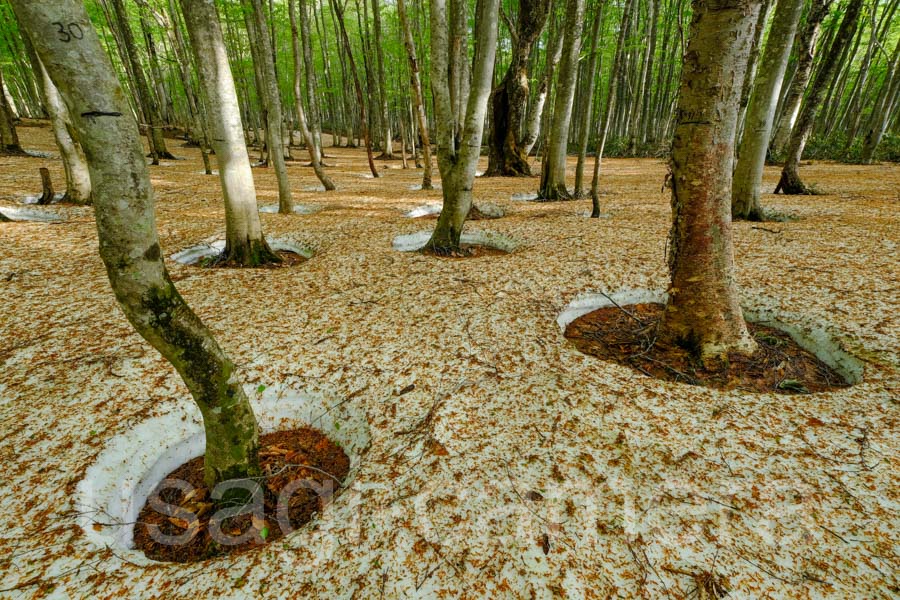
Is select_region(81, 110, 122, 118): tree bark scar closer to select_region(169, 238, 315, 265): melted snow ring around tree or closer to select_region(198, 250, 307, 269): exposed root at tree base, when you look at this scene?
select_region(198, 250, 307, 269): exposed root at tree base

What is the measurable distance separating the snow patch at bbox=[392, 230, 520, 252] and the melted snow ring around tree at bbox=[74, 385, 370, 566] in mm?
3752

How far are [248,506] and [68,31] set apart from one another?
2241mm

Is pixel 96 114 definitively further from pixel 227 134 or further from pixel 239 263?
pixel 239 263

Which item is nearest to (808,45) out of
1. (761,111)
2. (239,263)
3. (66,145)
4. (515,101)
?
(761,111)

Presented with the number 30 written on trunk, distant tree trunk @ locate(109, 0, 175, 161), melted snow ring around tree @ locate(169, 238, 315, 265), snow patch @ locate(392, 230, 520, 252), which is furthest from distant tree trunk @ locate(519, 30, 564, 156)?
distant tree trunk @ locate(109, 0, 175, 161)

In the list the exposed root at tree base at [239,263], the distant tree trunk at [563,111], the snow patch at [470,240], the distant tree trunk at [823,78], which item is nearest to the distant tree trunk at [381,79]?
the distant tree trunk at [563,111]

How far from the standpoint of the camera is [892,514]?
5.67 feet

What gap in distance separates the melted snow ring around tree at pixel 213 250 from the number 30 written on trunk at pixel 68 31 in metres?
4.64

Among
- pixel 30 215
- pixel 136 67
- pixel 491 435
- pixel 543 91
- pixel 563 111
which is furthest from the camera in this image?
pixel 136 67

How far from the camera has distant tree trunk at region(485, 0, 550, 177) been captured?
39.4 ft

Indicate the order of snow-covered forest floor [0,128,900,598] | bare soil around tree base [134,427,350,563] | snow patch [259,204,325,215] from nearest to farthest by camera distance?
snow-covered forest floor [0,128,900,598] < bare soil around tree base [134,427,350,563] < snow patch [259,204,325,215]

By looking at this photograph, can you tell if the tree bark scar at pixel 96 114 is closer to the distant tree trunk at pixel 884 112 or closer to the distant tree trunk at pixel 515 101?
the distant tree trunk at pixel 515 101

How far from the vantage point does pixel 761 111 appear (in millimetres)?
6273

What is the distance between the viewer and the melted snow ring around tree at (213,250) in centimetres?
569
